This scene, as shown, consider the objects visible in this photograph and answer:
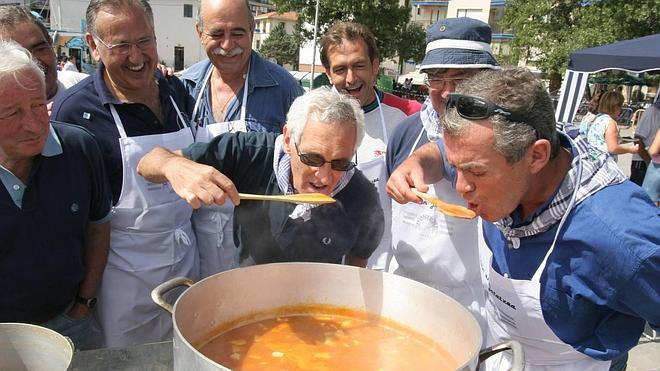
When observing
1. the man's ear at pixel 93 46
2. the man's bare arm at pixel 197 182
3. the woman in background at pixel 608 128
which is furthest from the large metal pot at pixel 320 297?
the woman in background at pixel 608 128

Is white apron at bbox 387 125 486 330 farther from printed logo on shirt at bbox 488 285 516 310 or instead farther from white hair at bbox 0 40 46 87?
white hair at bbox 0 40 46 87

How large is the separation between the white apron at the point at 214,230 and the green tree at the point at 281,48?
4012cm

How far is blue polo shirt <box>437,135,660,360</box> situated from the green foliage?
57.9ft

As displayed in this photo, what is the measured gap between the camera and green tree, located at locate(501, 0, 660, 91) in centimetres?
1395

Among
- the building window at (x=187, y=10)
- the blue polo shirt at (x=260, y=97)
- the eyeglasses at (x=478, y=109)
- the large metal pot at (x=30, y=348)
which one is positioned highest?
the building window at (x=187, y=10)

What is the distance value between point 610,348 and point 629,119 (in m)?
18.5

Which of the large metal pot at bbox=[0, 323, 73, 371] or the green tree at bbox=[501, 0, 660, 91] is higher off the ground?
the green tree at bbox=[501, 0, 660, 91]

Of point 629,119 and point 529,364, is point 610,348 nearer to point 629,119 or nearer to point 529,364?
point 529,364

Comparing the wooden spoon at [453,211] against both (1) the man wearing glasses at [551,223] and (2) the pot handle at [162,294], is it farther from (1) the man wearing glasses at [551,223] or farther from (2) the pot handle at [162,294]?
(2) the pot handle at [162,294]

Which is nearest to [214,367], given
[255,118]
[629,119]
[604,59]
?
[255,118]

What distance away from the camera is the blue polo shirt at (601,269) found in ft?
4.01

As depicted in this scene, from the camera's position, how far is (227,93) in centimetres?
253

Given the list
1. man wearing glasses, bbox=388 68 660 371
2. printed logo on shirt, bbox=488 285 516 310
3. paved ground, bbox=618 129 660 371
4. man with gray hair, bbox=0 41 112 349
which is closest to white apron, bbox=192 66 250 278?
man with gray hair, bbox=0 41 112 349

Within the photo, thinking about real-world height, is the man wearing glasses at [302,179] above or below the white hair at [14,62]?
below
